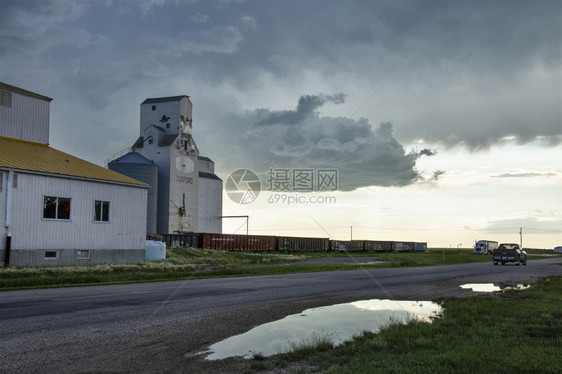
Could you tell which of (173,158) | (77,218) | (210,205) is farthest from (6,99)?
(210,205)

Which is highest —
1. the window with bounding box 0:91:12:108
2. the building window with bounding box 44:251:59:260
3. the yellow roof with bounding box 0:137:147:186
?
the window with bounding box 0:91:12:108

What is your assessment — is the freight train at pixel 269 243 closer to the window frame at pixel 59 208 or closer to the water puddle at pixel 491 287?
the window frame at pixel 59 208

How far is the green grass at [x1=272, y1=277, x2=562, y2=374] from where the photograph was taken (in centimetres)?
673

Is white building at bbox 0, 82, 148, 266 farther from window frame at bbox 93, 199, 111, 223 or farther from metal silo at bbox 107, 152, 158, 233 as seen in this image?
metal silo at bbox 107, 152, 158, 233

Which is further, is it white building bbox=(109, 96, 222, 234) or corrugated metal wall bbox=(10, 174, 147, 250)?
white building bbox=(109, 96, 222, 234)

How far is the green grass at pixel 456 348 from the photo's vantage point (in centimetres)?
673

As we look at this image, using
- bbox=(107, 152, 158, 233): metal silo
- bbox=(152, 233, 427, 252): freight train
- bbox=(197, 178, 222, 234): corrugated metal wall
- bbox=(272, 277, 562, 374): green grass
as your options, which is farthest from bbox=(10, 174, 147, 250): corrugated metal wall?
bbox=(197, 178, 222, 234): corrugated metal wall

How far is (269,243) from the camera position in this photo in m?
68.0

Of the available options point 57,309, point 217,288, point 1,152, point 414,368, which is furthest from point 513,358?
point 1,152

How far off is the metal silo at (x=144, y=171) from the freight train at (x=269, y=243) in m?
7.63

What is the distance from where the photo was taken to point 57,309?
11867 millimetres

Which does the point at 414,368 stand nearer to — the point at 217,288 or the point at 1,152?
the point at 217,288

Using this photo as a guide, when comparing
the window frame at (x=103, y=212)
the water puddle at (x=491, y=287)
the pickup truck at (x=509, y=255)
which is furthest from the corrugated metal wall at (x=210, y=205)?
the water puddle at (x=491, y=287)

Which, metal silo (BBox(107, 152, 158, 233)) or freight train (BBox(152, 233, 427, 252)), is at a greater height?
metal silo (BBox(107, 152, 158, 233))
